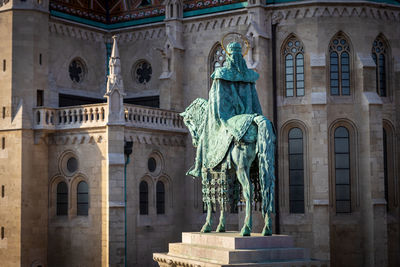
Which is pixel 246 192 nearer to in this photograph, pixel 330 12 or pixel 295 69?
pixel 295 69

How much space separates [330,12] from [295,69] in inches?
122

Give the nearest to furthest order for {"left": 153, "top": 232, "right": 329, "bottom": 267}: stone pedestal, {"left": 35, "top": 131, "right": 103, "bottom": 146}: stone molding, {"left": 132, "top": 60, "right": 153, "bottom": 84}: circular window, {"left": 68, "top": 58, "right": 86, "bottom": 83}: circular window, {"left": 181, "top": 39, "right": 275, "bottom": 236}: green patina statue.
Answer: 1. {"left": 153, "top": 232, "right": 329, "bottom": 267}: stone pedestal
2. {"left": 181, "top": 39, "right": 275, "bottom": 236}: green patina statue
3. {"left": 35, "top": 131, "right": 103, "bottom": 146}: stone molding
4. {"left": 68, "top": 58, "right": 86, "bottom": 83}: circular window
5. {"left": 132, "top": 60, "right": 153, "bottom": 84}: circular window

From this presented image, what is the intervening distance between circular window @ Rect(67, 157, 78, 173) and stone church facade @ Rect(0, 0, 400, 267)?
45 millimetres

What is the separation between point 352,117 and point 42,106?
14.3 m

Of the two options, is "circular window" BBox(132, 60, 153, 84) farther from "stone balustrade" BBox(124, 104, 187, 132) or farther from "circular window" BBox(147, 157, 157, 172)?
"circular window" BBox(147, 157, 157, 172)

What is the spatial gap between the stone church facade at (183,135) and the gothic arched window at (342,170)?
0.07 m

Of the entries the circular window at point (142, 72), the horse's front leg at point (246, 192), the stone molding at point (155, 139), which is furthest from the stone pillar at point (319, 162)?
the horse's front leg at point (246, 192)

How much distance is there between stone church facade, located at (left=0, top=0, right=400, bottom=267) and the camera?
32719mm

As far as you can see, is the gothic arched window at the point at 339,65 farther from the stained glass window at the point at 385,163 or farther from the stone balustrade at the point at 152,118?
the stone balustrade at the point at 152,118

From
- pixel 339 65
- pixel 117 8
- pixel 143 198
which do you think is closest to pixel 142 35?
pixel 117 8

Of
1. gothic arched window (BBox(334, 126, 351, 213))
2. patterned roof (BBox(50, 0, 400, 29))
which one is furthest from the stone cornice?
gothic arched window (BBox(334, 126, 351, 213))

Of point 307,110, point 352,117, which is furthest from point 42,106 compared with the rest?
point 352,117

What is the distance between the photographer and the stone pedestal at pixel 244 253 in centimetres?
1767

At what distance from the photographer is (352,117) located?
34.8 metres
